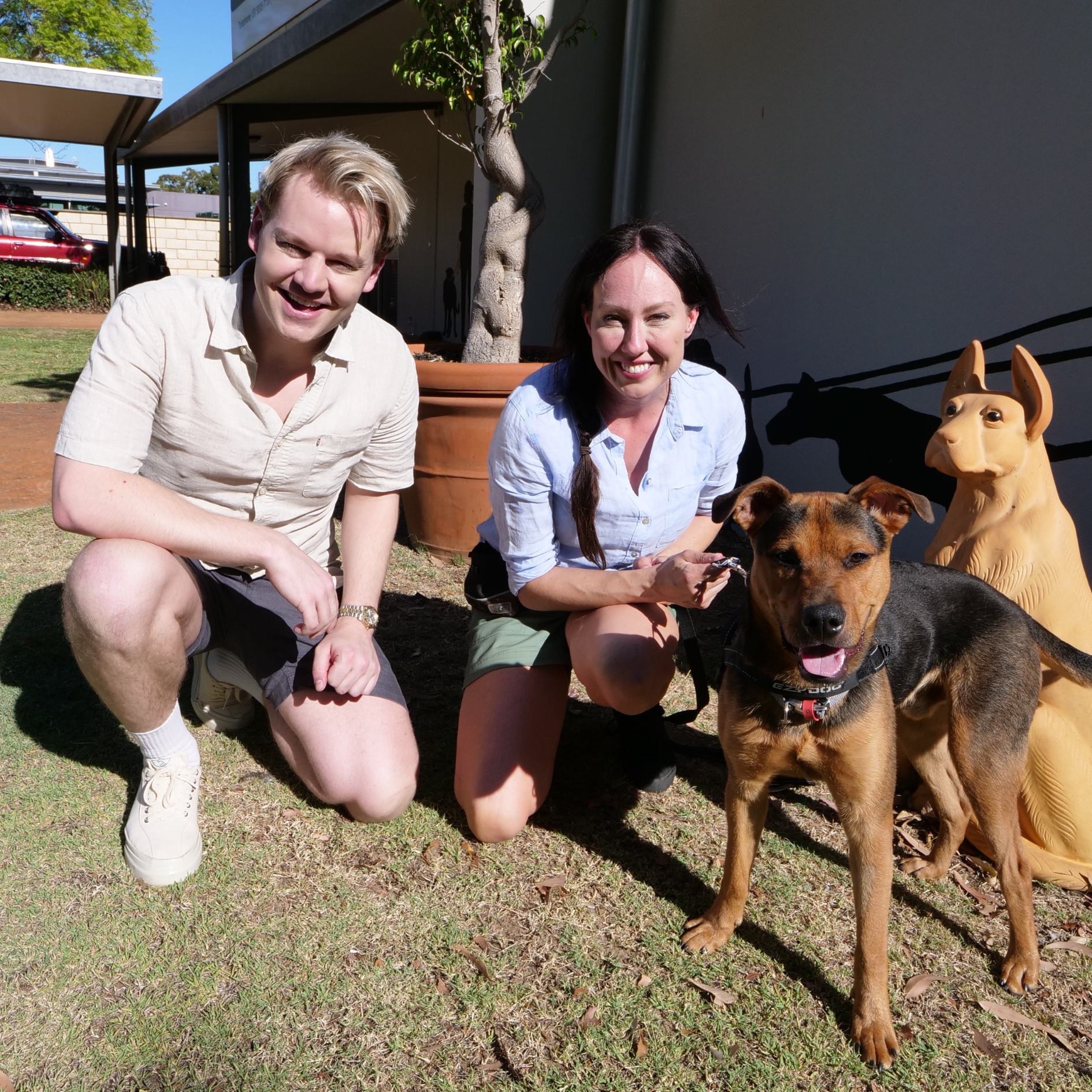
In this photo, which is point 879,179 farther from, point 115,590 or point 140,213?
point 140,213

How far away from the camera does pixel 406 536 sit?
645cm

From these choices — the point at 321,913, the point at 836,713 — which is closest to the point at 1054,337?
the point at 836,713

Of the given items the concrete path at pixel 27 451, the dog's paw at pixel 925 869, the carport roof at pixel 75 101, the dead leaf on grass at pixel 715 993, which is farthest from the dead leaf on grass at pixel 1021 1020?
the carport roof at pixel 75 101

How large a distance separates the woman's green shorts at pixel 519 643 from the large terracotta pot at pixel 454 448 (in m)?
2.11

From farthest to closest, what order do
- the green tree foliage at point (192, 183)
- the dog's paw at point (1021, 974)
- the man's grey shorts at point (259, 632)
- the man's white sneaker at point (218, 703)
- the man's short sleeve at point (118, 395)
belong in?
the green tree foliage at point (192, 183) → the man's white sneaker at point (218, 703) → the man's grey shorts at point (259, 632) → the man's short sleeve at point (118, 395) → the dog's paw at point (1021, 974)

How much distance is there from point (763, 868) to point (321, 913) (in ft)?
4.81

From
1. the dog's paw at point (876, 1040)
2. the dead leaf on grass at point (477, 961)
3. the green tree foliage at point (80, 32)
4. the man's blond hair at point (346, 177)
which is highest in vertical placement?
the green tree foliage at point (80, 32)

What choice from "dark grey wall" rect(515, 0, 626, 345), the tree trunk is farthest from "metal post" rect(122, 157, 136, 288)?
the tree trunk

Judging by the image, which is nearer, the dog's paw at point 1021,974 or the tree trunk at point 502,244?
the dog's paw at point 1021,974

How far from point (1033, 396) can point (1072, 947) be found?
177cm

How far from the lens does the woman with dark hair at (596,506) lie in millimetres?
2861

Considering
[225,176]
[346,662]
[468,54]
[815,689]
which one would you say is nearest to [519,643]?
[346,662]

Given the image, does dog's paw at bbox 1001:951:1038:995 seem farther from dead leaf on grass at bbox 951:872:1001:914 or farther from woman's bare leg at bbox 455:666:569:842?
woman's bare leg at bbox 455:666:569:842

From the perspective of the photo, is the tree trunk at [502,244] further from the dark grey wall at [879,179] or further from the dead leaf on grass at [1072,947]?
the dead leaf on grass at [1072,947]
